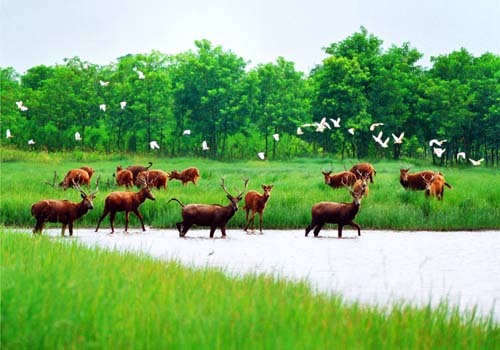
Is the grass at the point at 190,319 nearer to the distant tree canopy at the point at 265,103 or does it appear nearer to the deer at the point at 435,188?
the deer at the point at 435,188

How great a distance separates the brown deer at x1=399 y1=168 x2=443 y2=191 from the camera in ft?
90.9

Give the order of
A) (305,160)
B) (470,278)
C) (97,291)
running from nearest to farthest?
(97,291), (470,278), (305,160)

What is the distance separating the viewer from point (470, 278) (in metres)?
13.8

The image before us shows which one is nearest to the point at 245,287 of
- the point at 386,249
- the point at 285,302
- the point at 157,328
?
the point at 285,302

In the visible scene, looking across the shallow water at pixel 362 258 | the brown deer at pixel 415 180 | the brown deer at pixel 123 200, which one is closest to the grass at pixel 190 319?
the shallow water at pixel 362 258

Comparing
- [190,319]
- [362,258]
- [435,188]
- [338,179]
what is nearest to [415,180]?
[338,179]

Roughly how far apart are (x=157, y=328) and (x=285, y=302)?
1.92 meters

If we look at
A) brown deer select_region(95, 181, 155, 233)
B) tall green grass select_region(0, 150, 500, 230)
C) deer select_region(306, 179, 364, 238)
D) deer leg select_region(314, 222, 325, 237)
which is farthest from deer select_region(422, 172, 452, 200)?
brown deer select_region(95, 181, 155, 233)

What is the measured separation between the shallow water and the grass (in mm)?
2337

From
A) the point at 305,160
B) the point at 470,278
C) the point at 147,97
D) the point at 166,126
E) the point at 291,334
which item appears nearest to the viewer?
the point at 291,334

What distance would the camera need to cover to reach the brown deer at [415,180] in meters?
27.7

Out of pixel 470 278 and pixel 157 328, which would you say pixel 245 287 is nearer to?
pixel 157 328

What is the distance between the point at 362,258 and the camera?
16.0 meters

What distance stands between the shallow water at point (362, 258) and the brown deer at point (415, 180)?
6651 millimetres
